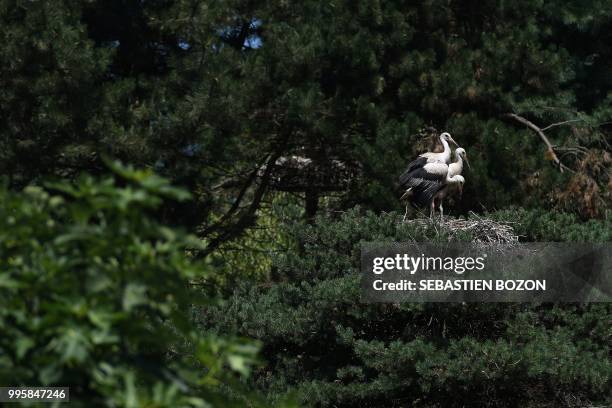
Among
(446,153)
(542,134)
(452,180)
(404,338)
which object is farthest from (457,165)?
(542,134)

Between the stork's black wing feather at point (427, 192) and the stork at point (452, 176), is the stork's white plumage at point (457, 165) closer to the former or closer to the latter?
the stork at point (452, 176)

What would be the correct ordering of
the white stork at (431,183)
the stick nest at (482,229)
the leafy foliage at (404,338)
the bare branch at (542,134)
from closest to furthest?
1. the leafy foliage at (404,338)
2. the stick nest at (482,229)
3. the white stork at (431,183)
4. the bare branch at (542,134)

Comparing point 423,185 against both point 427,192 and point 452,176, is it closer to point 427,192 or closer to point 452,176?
point 427,192

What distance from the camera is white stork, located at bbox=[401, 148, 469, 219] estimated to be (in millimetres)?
10125

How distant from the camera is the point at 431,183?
10141mm

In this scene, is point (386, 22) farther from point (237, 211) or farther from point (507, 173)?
point (237, 211)

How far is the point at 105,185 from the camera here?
257 centimetres

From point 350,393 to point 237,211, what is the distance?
644 centimetres

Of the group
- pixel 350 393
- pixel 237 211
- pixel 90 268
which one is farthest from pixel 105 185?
pixel 237 211

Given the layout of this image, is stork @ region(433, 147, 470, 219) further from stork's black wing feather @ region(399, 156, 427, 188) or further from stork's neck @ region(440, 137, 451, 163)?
stork's black wing feather @ region(399, 156, 427, 188)

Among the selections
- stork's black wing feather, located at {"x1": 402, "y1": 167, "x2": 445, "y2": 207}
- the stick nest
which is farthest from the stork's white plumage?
the stick nest

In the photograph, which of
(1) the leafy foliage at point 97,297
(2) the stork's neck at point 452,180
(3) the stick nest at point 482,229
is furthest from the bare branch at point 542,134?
(1) the leafy foliage at point 97,297

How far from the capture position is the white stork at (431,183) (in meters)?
10.1

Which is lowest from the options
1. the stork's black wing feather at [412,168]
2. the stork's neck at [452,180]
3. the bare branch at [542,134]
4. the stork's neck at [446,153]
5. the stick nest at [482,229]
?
the stick nest at [482,229]
